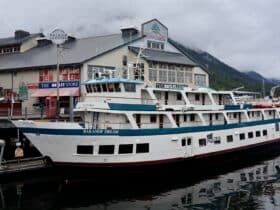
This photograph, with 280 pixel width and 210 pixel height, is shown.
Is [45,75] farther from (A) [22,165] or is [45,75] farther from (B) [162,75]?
Result: (A) [22,165]

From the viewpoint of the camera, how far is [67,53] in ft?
180

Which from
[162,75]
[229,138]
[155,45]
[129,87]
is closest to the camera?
[129,87]

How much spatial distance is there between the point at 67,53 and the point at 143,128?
2545 centimetres

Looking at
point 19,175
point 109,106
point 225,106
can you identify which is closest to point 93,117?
point 109,106

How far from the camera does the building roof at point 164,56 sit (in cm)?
5586

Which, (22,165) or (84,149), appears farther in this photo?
(22,165)

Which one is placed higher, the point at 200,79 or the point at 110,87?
the point at 200,79

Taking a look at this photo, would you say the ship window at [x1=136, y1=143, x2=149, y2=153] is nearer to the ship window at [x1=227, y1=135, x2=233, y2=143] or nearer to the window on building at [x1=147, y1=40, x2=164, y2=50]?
the ship window at [x1=227, y1=135, x2=233, y2=143]

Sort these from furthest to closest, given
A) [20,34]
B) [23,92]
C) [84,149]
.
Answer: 1. [20,34]
2. [23,92]
3. [84,149]

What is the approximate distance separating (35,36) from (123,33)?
13472 millimetres

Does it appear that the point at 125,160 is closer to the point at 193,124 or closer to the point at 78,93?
the point at 193,124

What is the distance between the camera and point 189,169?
116 feet

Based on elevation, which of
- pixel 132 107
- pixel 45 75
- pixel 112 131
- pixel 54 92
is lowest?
pixel 112 131

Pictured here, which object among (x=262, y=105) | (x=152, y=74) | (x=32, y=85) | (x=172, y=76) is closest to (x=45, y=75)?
(x=32, y=85)
